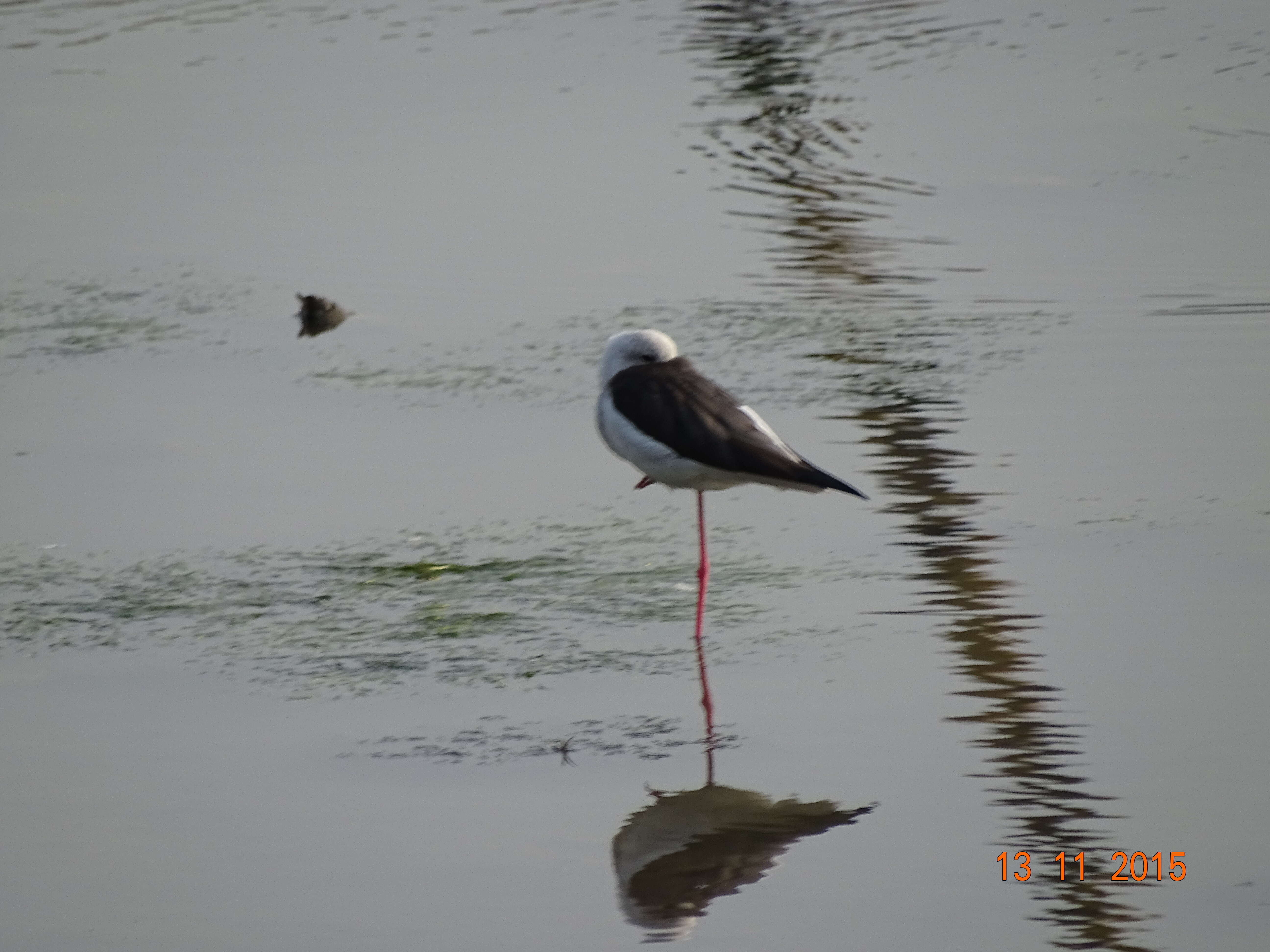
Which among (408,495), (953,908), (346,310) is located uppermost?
(346,310)

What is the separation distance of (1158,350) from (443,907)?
16.8ft

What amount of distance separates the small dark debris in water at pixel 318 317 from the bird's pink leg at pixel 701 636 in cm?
295

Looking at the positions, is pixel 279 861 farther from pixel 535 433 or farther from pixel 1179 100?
pixel 1179 100

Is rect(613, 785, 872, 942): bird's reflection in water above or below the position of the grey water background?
below

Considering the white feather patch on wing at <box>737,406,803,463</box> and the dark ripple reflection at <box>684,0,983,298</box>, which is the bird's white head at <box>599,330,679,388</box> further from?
the dark ripple reflection at <box>684,0,983,298</box>

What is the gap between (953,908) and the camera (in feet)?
13.4

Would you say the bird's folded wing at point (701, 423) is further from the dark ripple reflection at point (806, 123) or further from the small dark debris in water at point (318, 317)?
the dark ripple reflection at point (806, 123)

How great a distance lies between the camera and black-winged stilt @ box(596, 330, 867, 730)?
18.9 ft

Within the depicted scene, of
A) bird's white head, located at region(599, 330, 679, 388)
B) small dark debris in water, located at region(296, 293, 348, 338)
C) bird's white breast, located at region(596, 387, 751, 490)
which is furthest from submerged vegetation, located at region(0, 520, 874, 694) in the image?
small dark debris in water, located at region(296, 293, 348, 338)

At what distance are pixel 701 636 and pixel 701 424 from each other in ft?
2.36

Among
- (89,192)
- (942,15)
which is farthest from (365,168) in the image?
(942,15)
